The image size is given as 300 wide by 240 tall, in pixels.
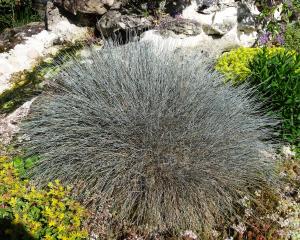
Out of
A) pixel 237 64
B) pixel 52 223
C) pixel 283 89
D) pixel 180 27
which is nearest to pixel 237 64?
pixel 237 64

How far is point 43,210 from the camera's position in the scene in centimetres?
292

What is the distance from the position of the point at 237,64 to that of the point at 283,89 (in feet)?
2.60

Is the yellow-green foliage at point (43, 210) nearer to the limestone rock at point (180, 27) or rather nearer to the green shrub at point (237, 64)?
the green shrub at point (237, 64)

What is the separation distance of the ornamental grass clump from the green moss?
0.81m

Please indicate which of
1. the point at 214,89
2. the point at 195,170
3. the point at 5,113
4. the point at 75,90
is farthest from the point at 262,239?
the point at 5,113

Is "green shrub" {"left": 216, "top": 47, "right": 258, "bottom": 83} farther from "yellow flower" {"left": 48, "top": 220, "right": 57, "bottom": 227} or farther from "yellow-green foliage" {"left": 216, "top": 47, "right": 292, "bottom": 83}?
"yellow flower" {"left": 48, "top": 220, "right": 57, "bottom": 227}

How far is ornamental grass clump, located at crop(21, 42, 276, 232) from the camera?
3.10 meters

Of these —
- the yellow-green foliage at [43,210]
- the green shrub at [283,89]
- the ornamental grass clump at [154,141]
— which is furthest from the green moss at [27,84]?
the green shrub at [283,89]

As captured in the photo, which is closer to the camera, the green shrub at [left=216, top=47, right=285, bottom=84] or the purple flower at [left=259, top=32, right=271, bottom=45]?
the green shrub at [left=216, top=47, right=285, bottom=84]

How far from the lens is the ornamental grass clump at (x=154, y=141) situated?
3096mm

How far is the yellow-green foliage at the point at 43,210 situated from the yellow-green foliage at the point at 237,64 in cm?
214

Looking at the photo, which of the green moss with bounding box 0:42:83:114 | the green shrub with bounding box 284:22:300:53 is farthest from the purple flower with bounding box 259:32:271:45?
the green moss with bounding box 0:42:83:114

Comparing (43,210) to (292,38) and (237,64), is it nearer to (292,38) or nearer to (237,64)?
Answer: (237,64)

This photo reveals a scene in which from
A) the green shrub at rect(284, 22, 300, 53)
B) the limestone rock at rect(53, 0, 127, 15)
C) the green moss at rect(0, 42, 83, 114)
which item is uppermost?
the limestone rock at rect(53, 0, 127, 15)
